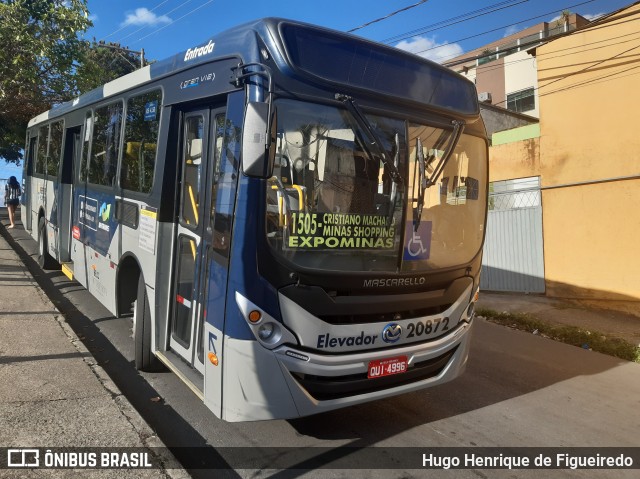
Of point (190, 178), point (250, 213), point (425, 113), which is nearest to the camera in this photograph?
point (250, 213)

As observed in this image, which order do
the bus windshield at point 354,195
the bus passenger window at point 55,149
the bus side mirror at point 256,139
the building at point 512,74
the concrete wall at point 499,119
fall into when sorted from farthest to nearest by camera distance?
the building at point 512,74 < the concrete wall at point 499,119 < the bus passenger window at point 55,149 < the bus windshield at point 354,195 < the bus side mirror at point 256,139

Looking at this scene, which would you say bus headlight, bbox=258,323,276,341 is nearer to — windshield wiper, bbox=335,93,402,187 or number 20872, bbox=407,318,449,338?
number 20872, bbox=407,318,449,338

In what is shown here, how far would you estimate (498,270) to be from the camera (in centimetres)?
1186

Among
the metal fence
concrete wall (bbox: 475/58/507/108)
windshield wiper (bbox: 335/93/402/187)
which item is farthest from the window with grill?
windshield wiper (bbox: 335/93/402/187)

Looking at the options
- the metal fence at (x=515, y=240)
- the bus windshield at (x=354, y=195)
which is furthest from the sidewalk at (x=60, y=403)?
the metal fence at (x=515, y=240)

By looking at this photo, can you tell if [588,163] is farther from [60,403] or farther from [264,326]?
[60,403]

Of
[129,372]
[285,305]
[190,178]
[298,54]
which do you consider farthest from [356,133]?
[129,372]

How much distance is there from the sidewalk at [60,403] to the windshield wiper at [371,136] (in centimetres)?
240

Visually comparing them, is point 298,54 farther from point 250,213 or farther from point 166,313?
point 166,313

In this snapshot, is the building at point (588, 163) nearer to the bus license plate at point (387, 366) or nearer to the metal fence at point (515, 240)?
the metal fence at point (515, 240)

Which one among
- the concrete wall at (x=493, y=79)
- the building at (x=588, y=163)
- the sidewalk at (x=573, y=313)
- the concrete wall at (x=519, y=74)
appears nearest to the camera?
the sidewalk at (x=573, y=313)

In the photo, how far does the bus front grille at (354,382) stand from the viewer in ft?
10.2

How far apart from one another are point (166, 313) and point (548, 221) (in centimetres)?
934

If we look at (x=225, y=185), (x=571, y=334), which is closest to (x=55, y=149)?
(x=225, y=185)
